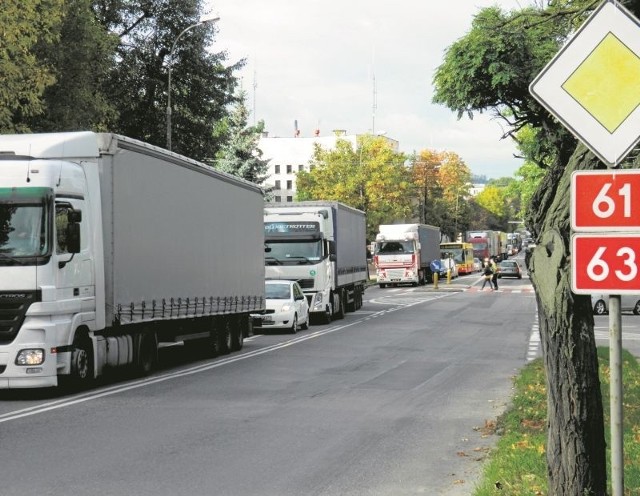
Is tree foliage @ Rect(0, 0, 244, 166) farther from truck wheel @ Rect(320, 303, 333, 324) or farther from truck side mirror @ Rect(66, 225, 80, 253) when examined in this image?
truck side mirror @ Rect(66, 225, 80, 253)

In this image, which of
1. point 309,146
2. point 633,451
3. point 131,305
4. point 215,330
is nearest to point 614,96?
point 633,451

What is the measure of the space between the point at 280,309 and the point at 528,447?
1885 cm

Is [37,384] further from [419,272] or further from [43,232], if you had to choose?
[419,272]

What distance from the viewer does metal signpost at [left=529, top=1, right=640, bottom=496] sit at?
5.06 meters

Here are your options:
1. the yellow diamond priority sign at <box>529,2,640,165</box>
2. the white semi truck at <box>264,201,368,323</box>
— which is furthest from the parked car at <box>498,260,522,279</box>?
the yellow diamond priority sign at <box>529,2,640,165</box>

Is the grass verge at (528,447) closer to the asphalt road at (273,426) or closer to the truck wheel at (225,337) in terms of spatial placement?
the asphalt road at (273,426)

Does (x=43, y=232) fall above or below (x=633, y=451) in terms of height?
above

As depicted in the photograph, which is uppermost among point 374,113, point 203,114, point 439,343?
point 374,113

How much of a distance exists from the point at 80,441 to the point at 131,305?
578 cm

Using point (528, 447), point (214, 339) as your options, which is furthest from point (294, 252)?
point (528, 447)

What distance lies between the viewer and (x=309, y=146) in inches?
5930

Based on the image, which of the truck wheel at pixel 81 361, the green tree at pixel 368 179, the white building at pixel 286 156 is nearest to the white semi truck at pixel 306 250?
the truck wheel at pixel 81 361

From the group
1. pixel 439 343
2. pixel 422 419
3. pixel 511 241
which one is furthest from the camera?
pixel 511 241

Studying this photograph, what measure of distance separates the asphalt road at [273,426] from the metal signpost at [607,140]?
3385 millimetres
